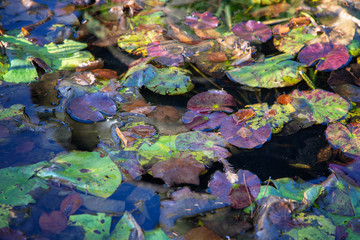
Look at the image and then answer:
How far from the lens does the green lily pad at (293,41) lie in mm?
2262

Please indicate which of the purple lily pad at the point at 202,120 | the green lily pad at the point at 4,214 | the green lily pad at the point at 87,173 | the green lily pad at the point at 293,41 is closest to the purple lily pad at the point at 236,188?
the purple lily pad at the point at 202,120

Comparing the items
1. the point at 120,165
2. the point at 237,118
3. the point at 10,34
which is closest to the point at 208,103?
the point at 237,118

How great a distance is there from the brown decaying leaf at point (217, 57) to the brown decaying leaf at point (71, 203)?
51.7 inches

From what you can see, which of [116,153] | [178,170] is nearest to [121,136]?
[116,153]

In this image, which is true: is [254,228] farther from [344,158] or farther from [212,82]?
[212,82]

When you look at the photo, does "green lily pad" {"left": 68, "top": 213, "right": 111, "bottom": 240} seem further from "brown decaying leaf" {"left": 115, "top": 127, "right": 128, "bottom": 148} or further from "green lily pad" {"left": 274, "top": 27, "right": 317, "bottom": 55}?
"green lily pad" {"left": 274, "top": 27, "right": 317, "bottom": 55}

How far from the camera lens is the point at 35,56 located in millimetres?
2068

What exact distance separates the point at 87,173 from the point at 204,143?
0.59 meters

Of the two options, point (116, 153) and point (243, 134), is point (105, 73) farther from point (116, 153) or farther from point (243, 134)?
point (243, 134)

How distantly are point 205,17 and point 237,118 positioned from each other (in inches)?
49.2

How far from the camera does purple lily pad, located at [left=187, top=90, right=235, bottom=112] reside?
5.81 ft

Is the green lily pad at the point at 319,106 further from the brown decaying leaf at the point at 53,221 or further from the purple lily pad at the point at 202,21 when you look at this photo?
the brown decaying leaf at the point at 53,221

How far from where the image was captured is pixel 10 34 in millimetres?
2344

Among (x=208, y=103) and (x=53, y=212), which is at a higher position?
(x=208, y=103)
